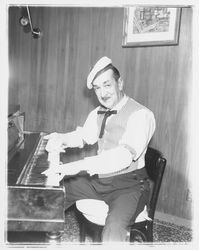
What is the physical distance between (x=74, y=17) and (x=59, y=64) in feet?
1.96

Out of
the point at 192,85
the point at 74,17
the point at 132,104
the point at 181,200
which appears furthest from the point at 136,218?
the point at 74,17

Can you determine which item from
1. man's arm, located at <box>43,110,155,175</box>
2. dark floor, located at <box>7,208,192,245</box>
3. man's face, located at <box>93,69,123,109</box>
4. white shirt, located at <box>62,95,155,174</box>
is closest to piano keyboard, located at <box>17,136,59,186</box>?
man's arm, located at <box>43,110,155,175</box>

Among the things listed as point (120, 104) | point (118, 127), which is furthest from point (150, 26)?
point (118, 127)

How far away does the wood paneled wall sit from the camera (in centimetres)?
299

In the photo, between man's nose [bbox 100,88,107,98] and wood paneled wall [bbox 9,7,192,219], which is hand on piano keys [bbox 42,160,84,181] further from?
wood paneled wall [bbox 9,7,192,219]

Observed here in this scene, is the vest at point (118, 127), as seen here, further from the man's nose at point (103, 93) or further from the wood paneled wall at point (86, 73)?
the wood paneled wall at point (86, 73)

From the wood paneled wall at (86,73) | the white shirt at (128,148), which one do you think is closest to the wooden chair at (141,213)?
the white shirt at (128,148)

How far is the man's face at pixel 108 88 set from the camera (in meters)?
2.11

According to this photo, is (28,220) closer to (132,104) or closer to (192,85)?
(132,104)

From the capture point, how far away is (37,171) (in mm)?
1477

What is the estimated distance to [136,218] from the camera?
1904 mm

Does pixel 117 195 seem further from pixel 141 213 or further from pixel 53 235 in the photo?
pixel 53 235

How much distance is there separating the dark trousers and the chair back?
64mm

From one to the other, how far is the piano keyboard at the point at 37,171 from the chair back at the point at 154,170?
2.38ft
